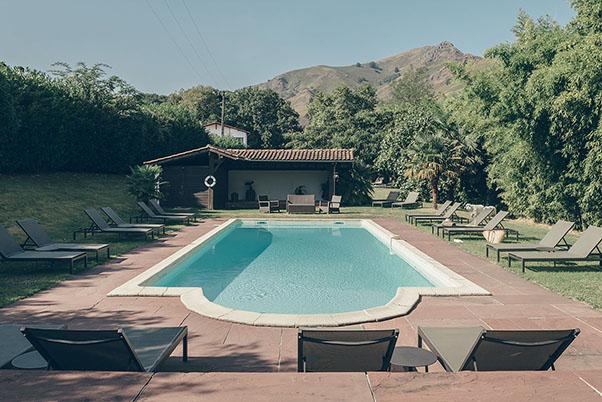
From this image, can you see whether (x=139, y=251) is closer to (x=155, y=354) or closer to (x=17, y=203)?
(x=17, y=203)

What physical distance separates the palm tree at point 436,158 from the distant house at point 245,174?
12.6 ft

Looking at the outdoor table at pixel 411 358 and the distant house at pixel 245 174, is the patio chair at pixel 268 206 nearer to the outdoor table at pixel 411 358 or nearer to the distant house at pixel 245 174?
the distant house at pixel 245 174

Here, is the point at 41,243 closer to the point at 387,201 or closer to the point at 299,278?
the point at 299,278

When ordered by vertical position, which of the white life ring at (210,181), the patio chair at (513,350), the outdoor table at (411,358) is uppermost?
the white life ring at (210,181)

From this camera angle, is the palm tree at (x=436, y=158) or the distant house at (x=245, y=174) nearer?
the palm tree at (x=436, y=158)

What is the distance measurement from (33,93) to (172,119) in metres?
10.9

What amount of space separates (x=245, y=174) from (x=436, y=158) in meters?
11.4

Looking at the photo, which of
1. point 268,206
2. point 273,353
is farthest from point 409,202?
point 273,353

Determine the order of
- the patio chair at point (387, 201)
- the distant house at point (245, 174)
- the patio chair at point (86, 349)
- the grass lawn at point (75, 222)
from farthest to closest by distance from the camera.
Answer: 1. the patio chair at point (387, 201)
2. the distant house at point (245, 174)
3. the grass lawn at point (75, 222)
4. the patio chair at point (86, 349)

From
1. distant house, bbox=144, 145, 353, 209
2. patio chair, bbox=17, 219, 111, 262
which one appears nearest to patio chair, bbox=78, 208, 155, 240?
patio chair, bbox=17, 219, 111, 262

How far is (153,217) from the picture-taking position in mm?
17062

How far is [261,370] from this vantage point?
177 inches

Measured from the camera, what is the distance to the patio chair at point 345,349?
3.49 metres

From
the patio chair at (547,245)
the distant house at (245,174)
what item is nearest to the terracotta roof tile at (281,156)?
the distant house at (245,174)
